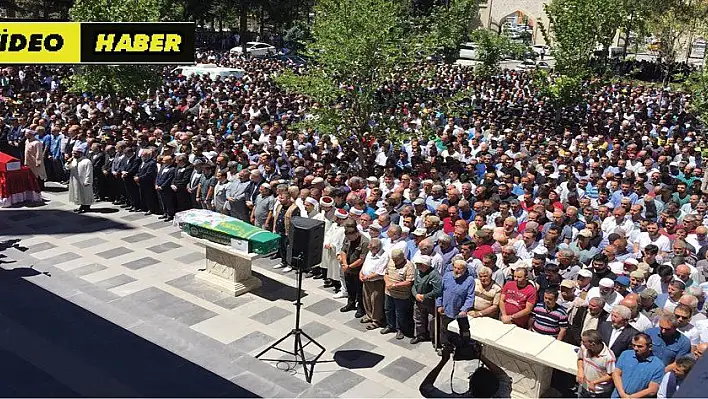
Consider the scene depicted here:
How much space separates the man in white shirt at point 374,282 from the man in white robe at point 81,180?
732cm

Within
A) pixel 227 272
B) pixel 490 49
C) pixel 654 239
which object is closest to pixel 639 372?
pixel 654 239

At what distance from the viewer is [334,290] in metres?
11.0

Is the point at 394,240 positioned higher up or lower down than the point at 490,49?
lower down

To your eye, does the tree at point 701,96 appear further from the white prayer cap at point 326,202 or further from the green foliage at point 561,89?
the white prayer cap at point 326,202

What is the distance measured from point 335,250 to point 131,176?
6.02 meters

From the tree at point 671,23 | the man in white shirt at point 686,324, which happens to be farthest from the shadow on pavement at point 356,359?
the tree at point 671,23

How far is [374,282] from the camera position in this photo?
9.48m

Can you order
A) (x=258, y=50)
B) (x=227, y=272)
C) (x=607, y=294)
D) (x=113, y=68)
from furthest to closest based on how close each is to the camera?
(x=258, y=50) < (x=113, y=68) < (x=227, y=272) < (x=607, y=294)

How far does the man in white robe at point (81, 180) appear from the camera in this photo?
1426 cm

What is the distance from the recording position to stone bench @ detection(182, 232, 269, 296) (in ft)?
34.7

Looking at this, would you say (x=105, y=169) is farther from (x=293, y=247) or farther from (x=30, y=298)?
(x=293, y=247)

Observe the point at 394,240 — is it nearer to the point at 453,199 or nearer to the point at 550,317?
the point at 550,317

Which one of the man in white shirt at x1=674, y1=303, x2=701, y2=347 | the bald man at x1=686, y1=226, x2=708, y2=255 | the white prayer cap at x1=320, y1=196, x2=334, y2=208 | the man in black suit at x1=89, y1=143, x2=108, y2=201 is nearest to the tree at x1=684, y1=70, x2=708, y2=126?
the bald man at x1=686, y1=226, x2=708, y2=255

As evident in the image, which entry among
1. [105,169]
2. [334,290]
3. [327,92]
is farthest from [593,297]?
[105,169]
